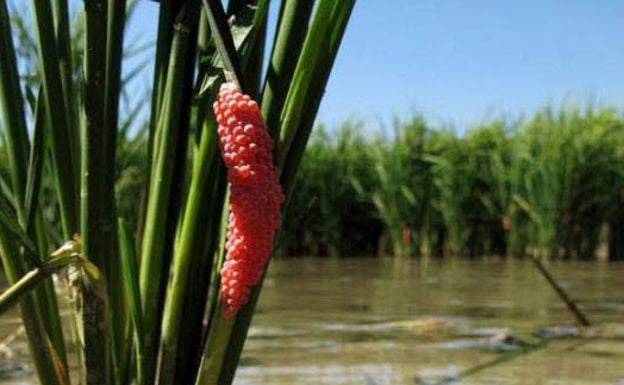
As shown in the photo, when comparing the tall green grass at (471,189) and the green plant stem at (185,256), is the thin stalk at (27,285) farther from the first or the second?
the tall green grass at (471,189)

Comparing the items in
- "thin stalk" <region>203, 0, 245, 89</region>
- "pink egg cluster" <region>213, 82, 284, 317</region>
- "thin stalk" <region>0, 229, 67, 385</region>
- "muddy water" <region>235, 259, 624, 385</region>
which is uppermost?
"thin stalk" <region>203, 0, 245, 89</region>

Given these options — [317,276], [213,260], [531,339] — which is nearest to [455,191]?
[317,276]

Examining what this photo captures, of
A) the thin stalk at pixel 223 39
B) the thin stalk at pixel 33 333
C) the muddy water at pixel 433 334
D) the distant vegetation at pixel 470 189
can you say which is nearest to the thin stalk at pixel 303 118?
the thin stalk at pixel 223 39

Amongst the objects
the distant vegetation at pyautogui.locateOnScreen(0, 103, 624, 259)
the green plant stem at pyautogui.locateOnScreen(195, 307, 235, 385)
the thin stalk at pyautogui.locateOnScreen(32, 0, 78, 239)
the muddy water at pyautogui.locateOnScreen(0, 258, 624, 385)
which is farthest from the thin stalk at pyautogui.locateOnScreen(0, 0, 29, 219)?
the distant vegetation at pyautogui.locateOnScreen(0, 103, 624, 259)

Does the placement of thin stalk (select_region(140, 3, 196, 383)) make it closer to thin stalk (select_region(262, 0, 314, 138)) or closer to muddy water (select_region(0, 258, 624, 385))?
thin stalk (select_region(262, 0, 314, 138))

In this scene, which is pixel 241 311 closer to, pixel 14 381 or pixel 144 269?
pixel 144 269

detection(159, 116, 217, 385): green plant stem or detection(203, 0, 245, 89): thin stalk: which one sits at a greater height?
detection(203, 0, 245, 89): thin stalk

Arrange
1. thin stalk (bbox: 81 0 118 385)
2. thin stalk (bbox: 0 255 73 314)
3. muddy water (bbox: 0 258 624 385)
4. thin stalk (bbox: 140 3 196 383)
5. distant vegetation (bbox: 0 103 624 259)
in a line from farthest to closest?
1. distant vegetation (bbox: 0 103 624 259)
2. muddy water (bbox: 0 258 624 385)
3. thin stalk (bbox: 140 3 196 383)
4. thin stalk (bbox: 81 0 118 385)
5. thin stalk (bbox: 0 255 73 314)
